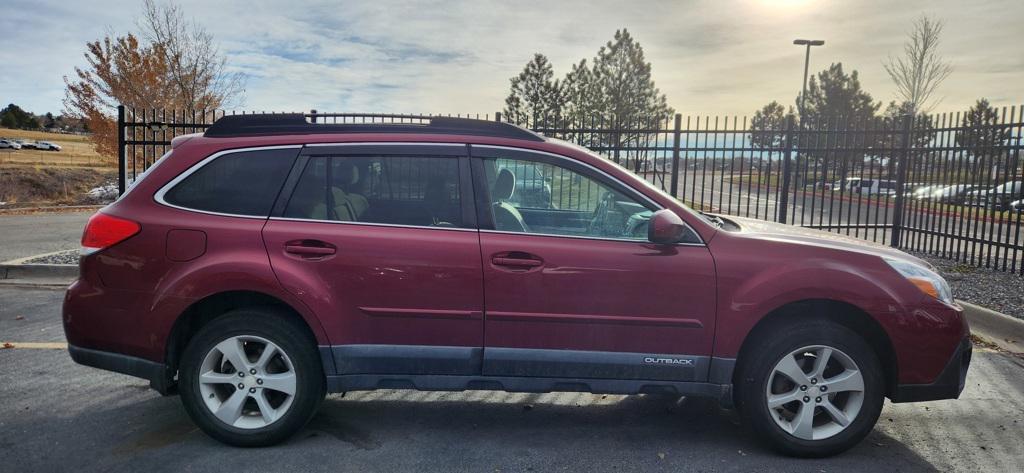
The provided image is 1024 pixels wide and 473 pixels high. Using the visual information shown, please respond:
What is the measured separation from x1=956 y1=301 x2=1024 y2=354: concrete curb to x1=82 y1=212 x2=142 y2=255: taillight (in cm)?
673

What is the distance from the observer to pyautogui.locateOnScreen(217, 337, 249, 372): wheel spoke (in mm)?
3477

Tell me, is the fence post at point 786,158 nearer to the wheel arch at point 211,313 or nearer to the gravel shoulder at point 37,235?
the wheel arch at point 211,313

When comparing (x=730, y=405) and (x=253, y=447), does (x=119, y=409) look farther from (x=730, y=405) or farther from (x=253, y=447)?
(x=730, y=405)

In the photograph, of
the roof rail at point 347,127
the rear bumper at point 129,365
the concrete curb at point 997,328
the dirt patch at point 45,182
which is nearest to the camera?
the rear bumper at point 129,365

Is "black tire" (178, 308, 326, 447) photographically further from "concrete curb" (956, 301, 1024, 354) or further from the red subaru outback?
"concrete curb" (956, 301, 1024, 354)

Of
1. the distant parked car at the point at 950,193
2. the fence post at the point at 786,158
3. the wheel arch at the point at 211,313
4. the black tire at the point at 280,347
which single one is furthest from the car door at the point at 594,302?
the distant parked car at the point at 950,193

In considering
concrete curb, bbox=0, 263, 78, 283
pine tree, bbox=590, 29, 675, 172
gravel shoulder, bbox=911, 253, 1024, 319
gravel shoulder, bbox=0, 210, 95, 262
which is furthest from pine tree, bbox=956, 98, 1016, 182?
pine tree, bbox=590, 29, 675, 172

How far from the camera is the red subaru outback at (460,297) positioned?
3.45 metres

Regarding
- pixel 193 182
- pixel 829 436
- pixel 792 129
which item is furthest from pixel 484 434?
pixel 792 129

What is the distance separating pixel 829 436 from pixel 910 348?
→ 24.4 inches

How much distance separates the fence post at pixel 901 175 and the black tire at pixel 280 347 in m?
9.90

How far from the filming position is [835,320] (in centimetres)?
360

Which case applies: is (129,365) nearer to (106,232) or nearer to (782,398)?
(106,232)

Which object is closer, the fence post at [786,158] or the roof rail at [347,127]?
the roof rail at [347,127]
